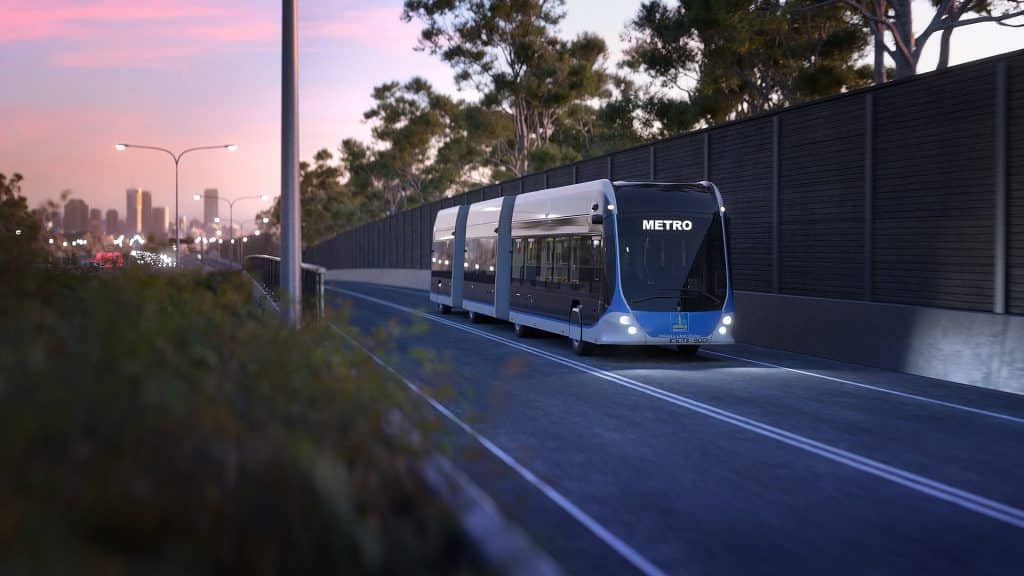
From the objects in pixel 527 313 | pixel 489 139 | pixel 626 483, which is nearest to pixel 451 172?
pixel 489 139

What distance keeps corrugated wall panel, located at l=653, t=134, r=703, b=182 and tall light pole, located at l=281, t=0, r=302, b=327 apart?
1393 cm

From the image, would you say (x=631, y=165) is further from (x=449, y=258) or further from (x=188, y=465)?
(x=188, y=465)

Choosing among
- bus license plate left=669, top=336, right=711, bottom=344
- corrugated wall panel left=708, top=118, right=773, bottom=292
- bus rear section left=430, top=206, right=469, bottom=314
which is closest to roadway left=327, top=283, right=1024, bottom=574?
bus license plate left=669, top=336, right=711, bottom=344

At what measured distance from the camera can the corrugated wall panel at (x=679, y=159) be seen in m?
27.8

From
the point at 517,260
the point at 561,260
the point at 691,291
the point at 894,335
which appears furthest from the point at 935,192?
the point at 517,260

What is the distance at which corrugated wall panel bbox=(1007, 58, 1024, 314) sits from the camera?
16125 mm

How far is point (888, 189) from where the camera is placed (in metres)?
19.6

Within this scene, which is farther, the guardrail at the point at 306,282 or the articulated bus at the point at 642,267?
the articulated bus at the point at 642,267

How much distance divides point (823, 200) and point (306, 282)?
10579 mm

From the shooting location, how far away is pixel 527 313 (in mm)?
25062

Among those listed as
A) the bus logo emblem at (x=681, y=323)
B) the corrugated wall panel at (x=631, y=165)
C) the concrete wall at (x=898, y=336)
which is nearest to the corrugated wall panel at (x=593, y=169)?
the corrugated wall panel at (x=631, y=165)

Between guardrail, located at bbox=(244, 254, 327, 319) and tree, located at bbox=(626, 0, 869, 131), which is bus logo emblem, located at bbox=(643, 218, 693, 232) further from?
tree, located at bbox=(626, 0, 869, 131)

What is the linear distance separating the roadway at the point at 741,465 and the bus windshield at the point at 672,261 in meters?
2.17

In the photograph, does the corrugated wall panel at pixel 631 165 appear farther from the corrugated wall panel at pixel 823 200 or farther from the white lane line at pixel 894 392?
the white lane line at pixel 894 392
